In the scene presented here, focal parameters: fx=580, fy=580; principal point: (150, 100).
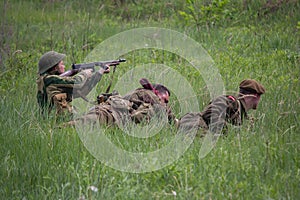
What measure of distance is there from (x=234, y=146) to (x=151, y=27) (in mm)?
5128

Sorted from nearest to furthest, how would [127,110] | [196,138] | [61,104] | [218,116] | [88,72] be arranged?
→ [196,138] → [218,116] → [127,110] → [61,104] → [88,72]

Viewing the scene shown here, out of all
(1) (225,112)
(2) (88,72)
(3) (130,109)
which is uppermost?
(1) (225,112)

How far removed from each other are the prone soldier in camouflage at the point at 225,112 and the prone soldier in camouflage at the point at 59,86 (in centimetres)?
134

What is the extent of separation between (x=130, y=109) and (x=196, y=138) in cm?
104

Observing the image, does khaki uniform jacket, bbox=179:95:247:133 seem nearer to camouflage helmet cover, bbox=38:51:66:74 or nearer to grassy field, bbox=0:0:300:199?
grassy field, bbox=0:0:300:199

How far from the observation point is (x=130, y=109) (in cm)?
625

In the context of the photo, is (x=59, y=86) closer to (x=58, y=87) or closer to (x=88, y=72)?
(x=58, y=87)

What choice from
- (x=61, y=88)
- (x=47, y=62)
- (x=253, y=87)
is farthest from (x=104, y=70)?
(x=253, y=87)

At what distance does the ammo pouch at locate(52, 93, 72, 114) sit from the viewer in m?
6.50

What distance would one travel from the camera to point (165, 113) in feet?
19.9

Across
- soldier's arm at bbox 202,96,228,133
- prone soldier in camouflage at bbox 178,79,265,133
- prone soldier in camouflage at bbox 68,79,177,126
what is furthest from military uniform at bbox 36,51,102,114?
soldier's arm at bbox 202,96,228,133

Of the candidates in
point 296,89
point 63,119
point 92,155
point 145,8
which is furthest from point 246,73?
point 145,8

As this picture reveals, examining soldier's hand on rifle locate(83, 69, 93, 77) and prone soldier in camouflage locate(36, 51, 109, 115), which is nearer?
prone soldier in camouflage locate(36, 51, 109, 115)

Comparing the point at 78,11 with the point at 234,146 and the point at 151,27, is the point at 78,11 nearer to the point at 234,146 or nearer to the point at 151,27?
the point at 151,27
